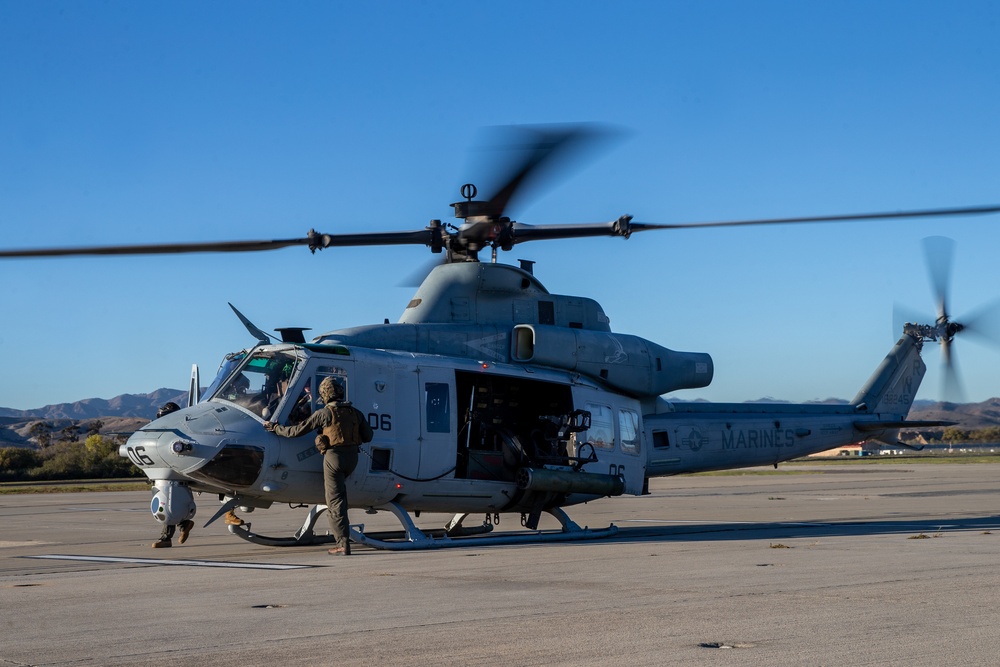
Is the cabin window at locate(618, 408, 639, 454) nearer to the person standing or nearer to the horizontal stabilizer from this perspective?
the person standing

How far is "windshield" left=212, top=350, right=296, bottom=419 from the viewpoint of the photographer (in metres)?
12.5

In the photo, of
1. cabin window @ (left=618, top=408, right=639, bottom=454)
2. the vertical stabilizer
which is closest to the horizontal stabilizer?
the vertical stabilizer

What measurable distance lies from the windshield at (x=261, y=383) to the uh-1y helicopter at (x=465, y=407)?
17 millimetres

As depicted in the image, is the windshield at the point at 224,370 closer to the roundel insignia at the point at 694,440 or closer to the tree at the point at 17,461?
the roundel insignia at the point at 694,440

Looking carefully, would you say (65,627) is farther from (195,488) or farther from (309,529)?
(309,529)

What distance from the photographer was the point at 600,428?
15.3 metres

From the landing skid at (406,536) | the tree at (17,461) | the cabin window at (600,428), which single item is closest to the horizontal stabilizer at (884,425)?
the cabin window at (600,428)

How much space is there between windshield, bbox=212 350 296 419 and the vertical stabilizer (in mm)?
12242

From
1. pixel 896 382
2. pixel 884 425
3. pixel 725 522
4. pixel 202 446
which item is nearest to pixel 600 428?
pixel 725 522

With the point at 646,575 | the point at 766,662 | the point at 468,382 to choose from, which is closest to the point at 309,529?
the point at 468,382

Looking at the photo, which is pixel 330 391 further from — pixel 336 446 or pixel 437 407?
pixel 437 407

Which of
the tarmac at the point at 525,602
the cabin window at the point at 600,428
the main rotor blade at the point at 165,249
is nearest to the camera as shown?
the tarmac at the point at 525,602

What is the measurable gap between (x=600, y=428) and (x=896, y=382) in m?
8.75

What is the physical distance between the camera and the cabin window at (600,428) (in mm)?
15047
